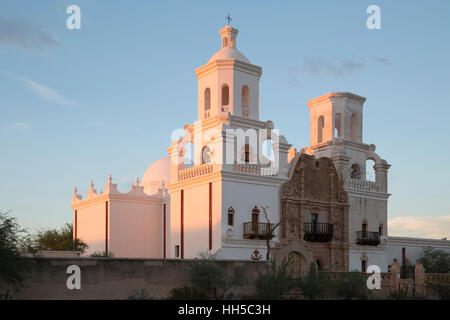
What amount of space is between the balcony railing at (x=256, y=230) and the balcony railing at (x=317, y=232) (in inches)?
111

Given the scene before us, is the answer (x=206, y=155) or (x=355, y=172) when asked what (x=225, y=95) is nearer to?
(x=206, y=155)

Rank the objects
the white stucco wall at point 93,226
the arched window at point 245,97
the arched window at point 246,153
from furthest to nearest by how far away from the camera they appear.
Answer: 1. the white stucco wall at point 93,226
2. the arched window at point 245,97
3. the arched window at point 246,153

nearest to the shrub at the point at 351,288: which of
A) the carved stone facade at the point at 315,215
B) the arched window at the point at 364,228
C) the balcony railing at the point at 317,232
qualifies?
the carved stone facade at the point at 315,215

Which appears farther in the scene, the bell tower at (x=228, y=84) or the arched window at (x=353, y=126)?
the arched window at (x=353, y=126)

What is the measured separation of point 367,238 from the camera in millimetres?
37188

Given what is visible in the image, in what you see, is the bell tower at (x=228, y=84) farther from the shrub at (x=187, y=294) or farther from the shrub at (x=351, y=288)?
the shrub at (x=187, y=294)

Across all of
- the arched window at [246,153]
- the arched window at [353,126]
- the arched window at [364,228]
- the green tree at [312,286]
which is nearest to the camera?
the green tree at [312,286]

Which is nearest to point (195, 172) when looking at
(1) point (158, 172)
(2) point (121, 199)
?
(2) point (121, 199)

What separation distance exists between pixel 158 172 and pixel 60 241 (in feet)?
26.3

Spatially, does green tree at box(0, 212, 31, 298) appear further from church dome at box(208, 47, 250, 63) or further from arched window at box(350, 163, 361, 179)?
arched window at box(350, 163, 361, 179)

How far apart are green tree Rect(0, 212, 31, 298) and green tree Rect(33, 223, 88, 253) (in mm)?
18463

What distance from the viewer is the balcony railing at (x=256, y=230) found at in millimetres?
31625
